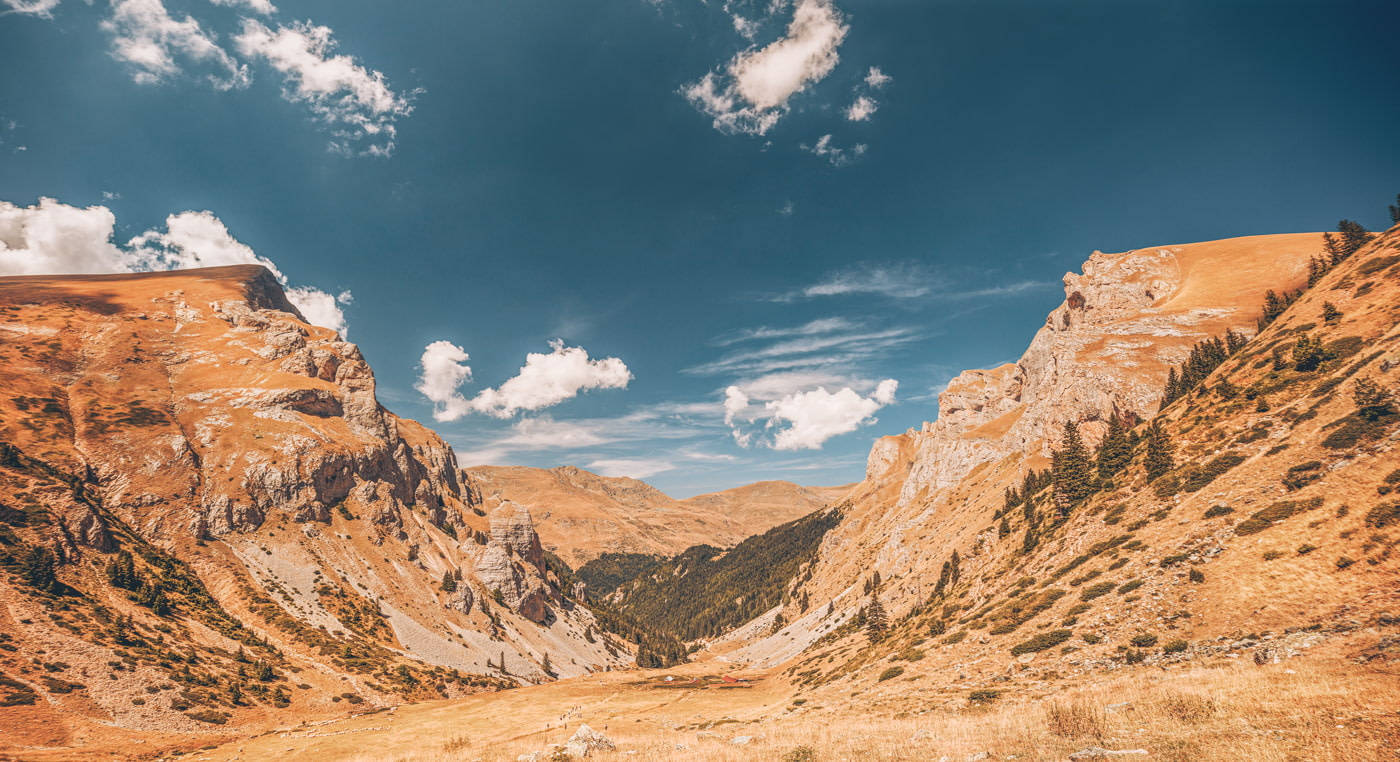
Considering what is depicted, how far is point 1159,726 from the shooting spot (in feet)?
48.6

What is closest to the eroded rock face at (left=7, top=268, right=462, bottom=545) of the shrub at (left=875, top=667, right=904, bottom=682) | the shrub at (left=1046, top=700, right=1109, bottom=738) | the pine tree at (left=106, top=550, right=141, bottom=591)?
the pine tree at (left=106, top=550, right=141, bottom=591)

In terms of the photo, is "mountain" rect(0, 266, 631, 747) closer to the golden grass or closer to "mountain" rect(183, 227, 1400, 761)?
"mountain" rect(183, 227, 1400, 761)

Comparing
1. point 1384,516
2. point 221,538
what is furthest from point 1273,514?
point 221,538

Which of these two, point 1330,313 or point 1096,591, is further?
point 1330,313

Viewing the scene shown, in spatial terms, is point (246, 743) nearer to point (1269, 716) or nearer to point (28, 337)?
point (1269, 716)

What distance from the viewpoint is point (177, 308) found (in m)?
153

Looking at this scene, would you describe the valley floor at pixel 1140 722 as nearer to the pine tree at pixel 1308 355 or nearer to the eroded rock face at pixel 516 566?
the pine tree at pixel 1308 355

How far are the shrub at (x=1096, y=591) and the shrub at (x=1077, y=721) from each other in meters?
25.7

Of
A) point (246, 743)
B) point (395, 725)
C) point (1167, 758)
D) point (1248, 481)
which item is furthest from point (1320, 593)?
point (246, 743)

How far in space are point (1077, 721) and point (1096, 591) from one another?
30.2m

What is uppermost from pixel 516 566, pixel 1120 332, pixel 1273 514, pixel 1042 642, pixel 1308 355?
pixel 1120 332

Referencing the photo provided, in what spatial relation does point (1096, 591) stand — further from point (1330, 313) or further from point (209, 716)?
point (209, 716)

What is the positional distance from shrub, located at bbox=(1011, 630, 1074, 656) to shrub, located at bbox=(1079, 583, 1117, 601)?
5423 millimetres

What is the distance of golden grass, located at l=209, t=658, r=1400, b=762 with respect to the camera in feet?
38.4
